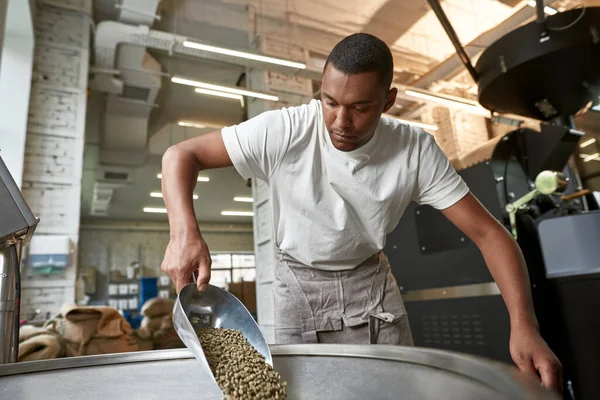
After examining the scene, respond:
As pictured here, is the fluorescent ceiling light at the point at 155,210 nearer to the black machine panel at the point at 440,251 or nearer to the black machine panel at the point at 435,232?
the black machine panel at the point at 440,251

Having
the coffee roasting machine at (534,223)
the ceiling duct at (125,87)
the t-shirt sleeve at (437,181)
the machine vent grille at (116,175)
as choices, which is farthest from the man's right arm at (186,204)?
the machine vent grille at (116,175)

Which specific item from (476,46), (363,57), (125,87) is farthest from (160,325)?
(476,46)

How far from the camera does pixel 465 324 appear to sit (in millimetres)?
2029

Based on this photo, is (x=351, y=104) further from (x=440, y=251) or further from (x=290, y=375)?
(x=440, y=251)

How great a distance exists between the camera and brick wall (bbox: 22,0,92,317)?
12.9ft

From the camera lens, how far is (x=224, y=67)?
21.1ft

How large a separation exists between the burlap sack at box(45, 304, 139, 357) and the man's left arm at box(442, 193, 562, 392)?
2.75 metres

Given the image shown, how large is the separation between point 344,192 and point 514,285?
44cm

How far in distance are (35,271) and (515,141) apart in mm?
3855

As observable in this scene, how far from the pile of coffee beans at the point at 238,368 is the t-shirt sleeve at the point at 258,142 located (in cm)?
41

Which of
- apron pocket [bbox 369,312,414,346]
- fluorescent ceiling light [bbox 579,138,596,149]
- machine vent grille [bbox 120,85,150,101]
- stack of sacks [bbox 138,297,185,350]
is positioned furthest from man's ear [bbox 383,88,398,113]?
fluorescent ceiling light [bbox 579,138,596,149]

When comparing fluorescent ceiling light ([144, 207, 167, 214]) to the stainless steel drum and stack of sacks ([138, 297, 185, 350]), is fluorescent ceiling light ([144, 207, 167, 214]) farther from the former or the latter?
the stainless steel drum

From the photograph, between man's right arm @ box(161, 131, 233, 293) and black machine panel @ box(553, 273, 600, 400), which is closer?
man's right arm @ box(161, 131, 233, 293)

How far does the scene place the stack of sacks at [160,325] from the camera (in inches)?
173
